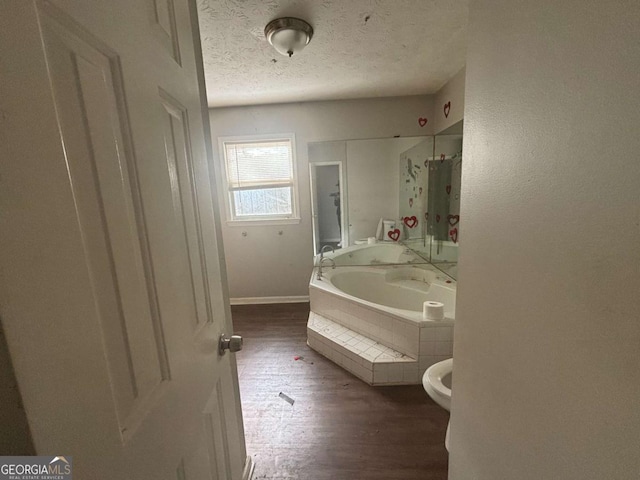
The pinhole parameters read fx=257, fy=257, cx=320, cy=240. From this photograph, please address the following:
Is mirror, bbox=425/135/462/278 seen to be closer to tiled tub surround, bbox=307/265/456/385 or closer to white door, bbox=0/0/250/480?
tiled tub surround, bbox=307/265/456/385

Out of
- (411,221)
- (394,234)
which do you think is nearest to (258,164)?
(394,234)

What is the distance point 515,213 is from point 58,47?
0.87m

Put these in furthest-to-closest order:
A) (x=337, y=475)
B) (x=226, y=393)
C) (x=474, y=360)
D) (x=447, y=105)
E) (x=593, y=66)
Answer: (x=447, y=105), (x=337, y=475), (x=226, y=393), (x=474, y=360), (x=593, y=66)

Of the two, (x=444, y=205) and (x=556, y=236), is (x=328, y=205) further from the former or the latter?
(x=556, y=236)

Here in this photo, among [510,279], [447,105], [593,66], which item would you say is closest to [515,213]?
[510,279]

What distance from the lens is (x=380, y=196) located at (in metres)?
3.45

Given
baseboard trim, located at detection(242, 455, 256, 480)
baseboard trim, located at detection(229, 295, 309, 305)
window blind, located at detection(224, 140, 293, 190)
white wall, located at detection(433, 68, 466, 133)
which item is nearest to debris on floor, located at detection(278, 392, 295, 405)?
baseboard trim, located at detection(242, 455, 256, 480)

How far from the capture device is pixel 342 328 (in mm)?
2400

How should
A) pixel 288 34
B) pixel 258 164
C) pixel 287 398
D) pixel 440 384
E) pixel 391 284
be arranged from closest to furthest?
1. pixel 440 384
2. pixel 288 34
3. pixel 287 398
4. pixel 391 284
5. pixel 258 164

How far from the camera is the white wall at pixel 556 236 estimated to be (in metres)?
0.38

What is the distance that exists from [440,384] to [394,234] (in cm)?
242

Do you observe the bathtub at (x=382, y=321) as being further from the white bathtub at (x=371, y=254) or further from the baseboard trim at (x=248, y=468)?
the baseboard trim at (x=248, y=468)

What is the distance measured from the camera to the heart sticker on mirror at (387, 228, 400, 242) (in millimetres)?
3498

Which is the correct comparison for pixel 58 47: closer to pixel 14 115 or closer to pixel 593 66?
pixel 14 115
